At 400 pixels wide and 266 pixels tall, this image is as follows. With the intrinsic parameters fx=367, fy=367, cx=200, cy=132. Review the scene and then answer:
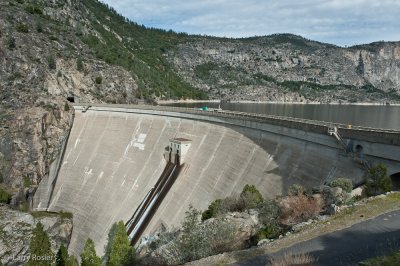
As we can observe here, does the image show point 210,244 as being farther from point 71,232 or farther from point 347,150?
point 71,232

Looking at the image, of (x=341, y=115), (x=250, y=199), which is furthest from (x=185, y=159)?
(x=341, y=115)

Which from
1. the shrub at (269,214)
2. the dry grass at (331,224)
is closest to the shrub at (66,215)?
the shrub at (269,214)

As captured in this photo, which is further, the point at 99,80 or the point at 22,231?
the point at 99,80

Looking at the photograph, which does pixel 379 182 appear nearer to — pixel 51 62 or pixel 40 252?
pixel 40 252

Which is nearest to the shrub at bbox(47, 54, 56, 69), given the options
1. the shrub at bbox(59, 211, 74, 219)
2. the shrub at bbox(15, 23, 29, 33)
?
the shrub at bbox(15, 23, 29, 33)

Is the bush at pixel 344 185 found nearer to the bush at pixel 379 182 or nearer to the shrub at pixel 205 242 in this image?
the bush at pixel 379 182

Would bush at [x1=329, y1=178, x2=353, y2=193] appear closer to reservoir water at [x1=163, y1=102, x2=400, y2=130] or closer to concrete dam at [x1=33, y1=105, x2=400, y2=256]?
concrete dam at [x1=33, y1=105, x2=400, y2=256]

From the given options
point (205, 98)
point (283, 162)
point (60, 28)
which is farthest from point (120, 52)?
point (283, 162)
